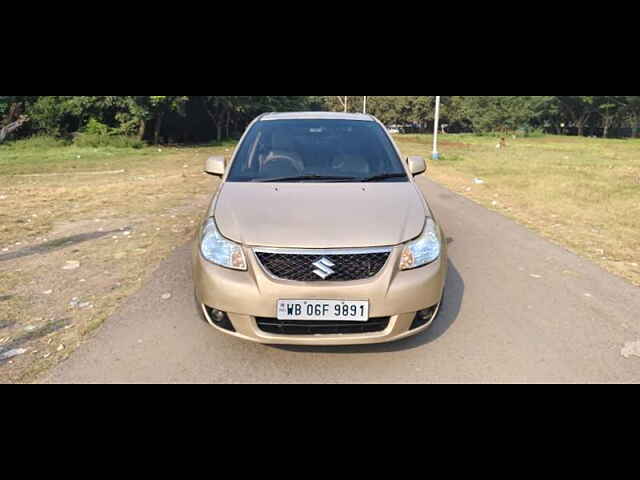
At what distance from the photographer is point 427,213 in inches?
131

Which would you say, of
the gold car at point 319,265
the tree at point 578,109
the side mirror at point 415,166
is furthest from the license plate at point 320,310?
the tree at point 578,109

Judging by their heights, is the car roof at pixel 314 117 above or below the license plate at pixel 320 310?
above

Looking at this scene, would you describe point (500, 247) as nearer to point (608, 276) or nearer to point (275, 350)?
point (608, 276)

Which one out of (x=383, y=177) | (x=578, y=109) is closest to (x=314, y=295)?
(x=383, y=177)

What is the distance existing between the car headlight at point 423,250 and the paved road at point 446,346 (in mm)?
672

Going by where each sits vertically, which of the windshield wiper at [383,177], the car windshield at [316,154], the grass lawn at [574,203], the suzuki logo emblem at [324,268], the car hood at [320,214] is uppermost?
the car windshield at [316,154]

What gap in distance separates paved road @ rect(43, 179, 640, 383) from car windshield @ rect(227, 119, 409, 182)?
129 cm

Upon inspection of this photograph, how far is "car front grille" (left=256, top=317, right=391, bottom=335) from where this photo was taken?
2.73 metres

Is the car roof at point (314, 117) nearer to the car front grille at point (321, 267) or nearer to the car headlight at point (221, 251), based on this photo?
the car headlight at point (221, 251)

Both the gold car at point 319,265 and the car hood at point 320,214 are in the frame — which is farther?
the car hood at point 320,214

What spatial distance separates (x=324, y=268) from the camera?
2.72m

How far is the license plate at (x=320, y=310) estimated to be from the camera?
268 cm

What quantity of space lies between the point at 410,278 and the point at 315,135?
2.07 metres
